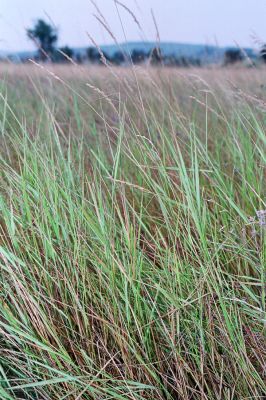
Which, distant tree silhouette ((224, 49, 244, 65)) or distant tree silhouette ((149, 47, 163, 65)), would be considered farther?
distant tree silhouette ((224, 49, 244, 65))

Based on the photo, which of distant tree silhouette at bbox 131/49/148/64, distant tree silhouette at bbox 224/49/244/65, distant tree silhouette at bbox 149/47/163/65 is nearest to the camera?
distant tree silhouette at bbox 149/47/163/65

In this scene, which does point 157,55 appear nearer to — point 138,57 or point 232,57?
point 138,57

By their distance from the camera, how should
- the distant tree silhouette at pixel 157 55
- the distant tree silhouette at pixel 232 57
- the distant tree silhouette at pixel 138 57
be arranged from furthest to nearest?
the distant tree silhouette at pixel 232 57, the distant tree silhouette at pixel 138 57, the distant tree silhouette at pixel 157 55

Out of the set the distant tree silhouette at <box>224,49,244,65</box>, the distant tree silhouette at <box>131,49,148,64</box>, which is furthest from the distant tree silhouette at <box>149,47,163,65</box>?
the distant tree silhouette at <box>224,49,244,65</box>

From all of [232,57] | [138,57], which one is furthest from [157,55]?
[232,57]

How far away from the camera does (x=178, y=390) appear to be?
41.4 inches

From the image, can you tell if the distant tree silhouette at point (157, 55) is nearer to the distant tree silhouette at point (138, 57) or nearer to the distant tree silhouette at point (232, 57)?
the distant tree silhouette at point (138, 57)

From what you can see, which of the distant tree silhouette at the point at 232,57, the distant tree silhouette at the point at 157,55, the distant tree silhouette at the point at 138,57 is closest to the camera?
the distant tree silhouette at the point at 157,55

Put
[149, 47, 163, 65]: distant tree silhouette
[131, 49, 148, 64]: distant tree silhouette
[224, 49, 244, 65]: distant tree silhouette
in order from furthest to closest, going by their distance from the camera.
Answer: [224, 49, 244, 65]: distant tree silhouette
[131, 49, 148, 64]: distant tree silhouette
[149, 47, 163, 65]: distant tree silhouette

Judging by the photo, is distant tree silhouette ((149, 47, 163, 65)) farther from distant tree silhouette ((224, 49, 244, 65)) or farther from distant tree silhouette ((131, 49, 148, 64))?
distant tree silhouette ((224, 49, 244, 65))

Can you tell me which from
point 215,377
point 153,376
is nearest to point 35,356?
point 153,376

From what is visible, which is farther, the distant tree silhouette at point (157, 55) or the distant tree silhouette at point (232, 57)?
the distant tree silhouette at point (232, 57)

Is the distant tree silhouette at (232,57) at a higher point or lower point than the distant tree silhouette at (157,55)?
lower

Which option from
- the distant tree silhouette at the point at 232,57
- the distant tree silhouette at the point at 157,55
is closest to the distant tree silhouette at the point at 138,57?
the distant tree silhouette at the point at 157,55
